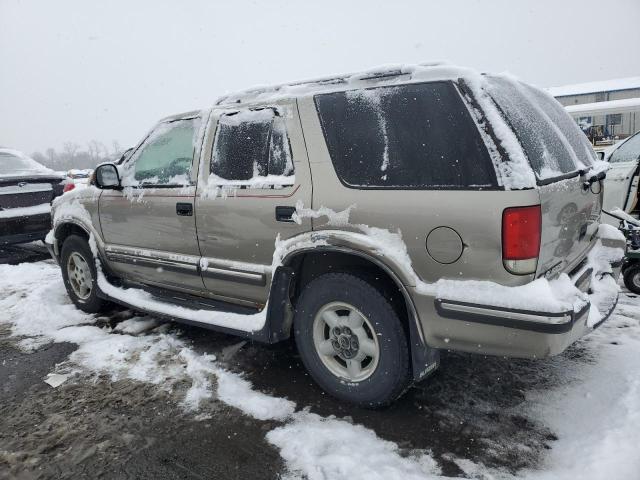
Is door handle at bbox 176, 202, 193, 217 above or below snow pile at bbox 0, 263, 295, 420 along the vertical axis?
above

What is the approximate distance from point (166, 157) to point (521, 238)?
110 inches

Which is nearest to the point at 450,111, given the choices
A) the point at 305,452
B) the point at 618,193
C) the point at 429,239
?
the point at 429,239

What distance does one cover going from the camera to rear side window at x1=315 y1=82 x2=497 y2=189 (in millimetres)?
2305

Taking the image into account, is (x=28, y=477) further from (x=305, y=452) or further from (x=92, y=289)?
(x=92, y=289)

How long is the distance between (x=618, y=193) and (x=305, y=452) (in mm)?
5010

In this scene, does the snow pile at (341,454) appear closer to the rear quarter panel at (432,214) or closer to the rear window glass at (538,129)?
the rear quarter panel at (432,214)

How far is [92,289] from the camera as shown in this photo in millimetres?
4516

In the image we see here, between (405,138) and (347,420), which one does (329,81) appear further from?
(347,420)

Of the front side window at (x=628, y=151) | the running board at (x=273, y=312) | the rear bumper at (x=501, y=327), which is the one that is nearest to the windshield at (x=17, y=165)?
the running board at (x=273, y=312)

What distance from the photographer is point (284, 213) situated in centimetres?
290

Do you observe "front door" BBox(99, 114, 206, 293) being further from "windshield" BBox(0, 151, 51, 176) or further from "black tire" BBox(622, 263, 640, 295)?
"windshield" BBox(0, 151, 51, 176)

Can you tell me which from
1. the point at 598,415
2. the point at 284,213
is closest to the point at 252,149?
the point at 284,213

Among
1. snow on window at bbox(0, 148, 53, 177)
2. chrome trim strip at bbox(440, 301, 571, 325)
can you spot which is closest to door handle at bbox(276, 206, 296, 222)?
chrome trim strip at bbox(440, 301, 571, 325)

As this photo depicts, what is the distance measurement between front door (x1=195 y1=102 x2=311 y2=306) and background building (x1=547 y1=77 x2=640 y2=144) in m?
12.8
